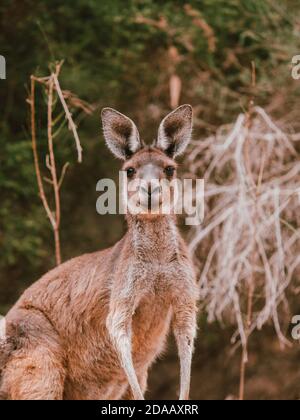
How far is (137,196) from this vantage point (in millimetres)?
4293

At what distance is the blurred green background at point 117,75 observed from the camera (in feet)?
26.4

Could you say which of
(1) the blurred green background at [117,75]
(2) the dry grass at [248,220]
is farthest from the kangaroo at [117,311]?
(1) the blurred green background at [117,75]

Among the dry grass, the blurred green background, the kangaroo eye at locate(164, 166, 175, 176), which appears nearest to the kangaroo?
the kangaroo eye at locate(164, 166, 175, 176)

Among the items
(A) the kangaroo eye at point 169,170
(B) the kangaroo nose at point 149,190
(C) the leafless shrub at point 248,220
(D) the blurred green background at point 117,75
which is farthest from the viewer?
(D) the blurred green background at point 117,75

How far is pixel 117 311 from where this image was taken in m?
4.25

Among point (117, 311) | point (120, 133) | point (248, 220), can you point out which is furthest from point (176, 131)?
point (248, 220)

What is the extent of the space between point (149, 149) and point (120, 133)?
217 mm

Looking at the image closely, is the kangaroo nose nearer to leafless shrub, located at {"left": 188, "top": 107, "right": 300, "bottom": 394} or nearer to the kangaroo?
the kangaroo

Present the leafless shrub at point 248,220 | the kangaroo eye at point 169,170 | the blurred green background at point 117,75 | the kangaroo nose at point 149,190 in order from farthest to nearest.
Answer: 1. the blurred green background at point 117,75
2. the leafless shrub at point 248,220
3. the kangaroo eye at point 169,170
4. the kangaroo nose at point 149,190

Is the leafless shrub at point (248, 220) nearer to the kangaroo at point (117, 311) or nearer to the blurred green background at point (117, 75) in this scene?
the blurred green background at point (117, 75)

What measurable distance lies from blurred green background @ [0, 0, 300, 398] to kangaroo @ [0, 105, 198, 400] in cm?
319

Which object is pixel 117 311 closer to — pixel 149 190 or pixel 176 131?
pixel 149 190

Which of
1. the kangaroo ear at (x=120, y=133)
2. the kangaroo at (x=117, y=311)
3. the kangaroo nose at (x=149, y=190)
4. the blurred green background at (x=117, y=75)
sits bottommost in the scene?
the kangaroo at (x=117, y=311)

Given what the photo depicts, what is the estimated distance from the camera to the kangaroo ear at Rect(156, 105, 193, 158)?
4477 mm
